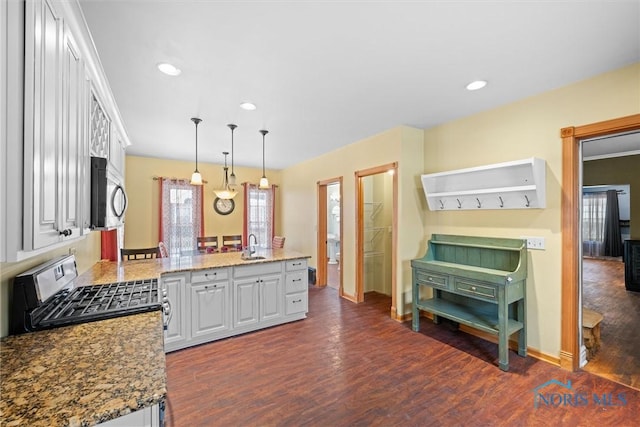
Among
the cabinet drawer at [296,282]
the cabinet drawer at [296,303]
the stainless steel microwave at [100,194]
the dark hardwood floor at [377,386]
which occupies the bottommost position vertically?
the dark hardwood floor at [377,386]

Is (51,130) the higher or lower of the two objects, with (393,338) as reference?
higher

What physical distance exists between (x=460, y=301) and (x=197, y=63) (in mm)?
3605

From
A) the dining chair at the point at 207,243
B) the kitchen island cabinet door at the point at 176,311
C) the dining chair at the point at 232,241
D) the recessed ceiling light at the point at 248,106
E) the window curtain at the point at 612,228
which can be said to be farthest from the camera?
the window curtain at the point at 612,228

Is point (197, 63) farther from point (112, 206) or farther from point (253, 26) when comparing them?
point (112, 206)

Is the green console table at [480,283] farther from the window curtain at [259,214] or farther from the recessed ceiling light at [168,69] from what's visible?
the window curtain at [259,214]

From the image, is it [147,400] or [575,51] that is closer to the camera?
[147,400]

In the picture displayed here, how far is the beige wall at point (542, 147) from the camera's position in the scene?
2.23 m

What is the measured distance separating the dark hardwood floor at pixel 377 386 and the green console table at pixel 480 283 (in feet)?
1.03

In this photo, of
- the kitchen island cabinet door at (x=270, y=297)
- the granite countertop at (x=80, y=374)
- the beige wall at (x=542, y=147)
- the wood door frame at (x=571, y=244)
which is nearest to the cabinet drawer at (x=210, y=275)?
the kitchen island cabinet door at (x=270, y=297)

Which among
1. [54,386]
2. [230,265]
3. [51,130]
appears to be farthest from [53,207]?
[230,265]

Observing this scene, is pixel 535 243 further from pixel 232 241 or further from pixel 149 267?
pixel 232 241

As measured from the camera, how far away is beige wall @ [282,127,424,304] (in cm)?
351

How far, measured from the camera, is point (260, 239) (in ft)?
21.7

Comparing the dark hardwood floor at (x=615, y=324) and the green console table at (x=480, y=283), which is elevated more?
the green console table at (x=480, y=283)
